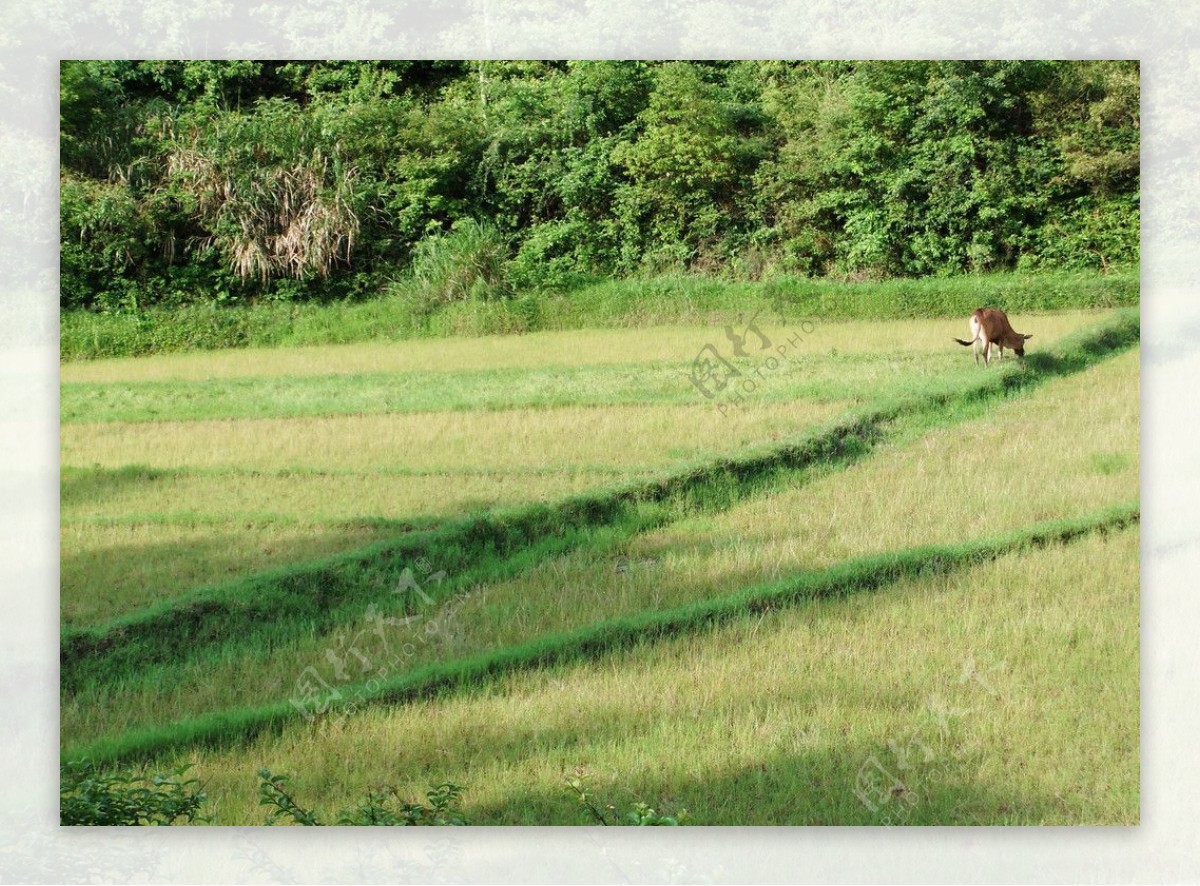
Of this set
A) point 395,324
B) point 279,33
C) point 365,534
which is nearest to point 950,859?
point 365,534

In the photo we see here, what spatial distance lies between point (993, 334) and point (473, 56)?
2.11 m

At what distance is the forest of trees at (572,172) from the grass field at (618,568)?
0.95ft

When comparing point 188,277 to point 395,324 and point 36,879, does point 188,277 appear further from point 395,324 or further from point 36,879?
point 36,879

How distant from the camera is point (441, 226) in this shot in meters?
4.60

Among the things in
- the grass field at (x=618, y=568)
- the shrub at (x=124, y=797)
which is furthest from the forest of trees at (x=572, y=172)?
the shrub at (x=124, y=797)

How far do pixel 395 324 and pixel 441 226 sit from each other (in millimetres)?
389

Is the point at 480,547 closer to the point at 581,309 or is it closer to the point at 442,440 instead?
the point at 442,440

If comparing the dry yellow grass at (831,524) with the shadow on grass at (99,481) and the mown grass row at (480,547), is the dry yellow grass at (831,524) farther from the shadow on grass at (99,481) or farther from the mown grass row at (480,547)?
the shadow on grass at (99,481)

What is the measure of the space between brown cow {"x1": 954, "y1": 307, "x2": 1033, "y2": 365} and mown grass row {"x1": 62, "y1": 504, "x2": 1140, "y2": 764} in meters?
0.65

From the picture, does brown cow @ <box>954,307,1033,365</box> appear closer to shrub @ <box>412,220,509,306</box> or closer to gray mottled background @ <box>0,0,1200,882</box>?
gray mottled background @ <box>0,0,1200,882</box>

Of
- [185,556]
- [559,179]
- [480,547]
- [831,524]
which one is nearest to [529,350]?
[559,179]

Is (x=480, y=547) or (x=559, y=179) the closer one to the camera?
(x=480, y=547)

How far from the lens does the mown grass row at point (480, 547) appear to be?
4.21m

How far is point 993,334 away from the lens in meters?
4.58
